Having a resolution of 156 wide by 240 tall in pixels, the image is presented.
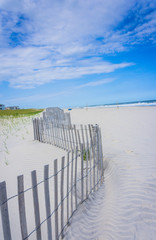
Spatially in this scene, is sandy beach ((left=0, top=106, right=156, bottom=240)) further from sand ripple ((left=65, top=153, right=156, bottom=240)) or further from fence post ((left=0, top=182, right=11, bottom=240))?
fence post ((left=0, top=182, right=11, bottom=240))

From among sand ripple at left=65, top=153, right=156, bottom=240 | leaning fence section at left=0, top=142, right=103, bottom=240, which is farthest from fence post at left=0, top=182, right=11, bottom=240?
sand ripple at left=65, top=153, right=156, bottom=240

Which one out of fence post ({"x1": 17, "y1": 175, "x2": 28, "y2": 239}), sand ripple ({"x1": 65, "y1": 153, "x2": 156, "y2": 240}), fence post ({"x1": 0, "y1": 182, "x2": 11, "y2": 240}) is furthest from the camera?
sand ripple ({"x1": 65, "y1": 153, "x2": 156, "y2": 240})

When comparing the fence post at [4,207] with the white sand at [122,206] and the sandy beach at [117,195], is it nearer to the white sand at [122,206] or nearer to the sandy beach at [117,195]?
the sandy beach at [117,195]

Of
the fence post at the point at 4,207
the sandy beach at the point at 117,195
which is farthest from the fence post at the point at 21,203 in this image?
the sandy beach at the point at 117,195

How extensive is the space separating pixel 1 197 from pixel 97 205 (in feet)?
7.37

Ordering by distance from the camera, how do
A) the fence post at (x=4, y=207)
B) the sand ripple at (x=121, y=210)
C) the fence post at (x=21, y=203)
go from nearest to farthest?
the fence post at (x=4, y=207)
the fence post at (x=21, y=203)
the sand ripple at (x=121, y=210)

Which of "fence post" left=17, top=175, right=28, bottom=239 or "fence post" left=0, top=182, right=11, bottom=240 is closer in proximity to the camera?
"fence post" left=0, top=182, right=11, bottom=240

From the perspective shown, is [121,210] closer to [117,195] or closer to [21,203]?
[117,195]

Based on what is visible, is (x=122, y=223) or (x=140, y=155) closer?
(x=122, y=223)

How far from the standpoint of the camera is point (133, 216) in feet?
8.64

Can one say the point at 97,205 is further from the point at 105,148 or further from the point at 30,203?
the point at 105,148

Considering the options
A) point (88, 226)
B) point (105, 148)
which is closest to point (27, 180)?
point (88, 226)

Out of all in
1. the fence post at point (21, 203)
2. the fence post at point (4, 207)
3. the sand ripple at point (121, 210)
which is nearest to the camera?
the fence post at point (4, 207)

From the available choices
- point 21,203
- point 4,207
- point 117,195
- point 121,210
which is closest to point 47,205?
point 21,203
